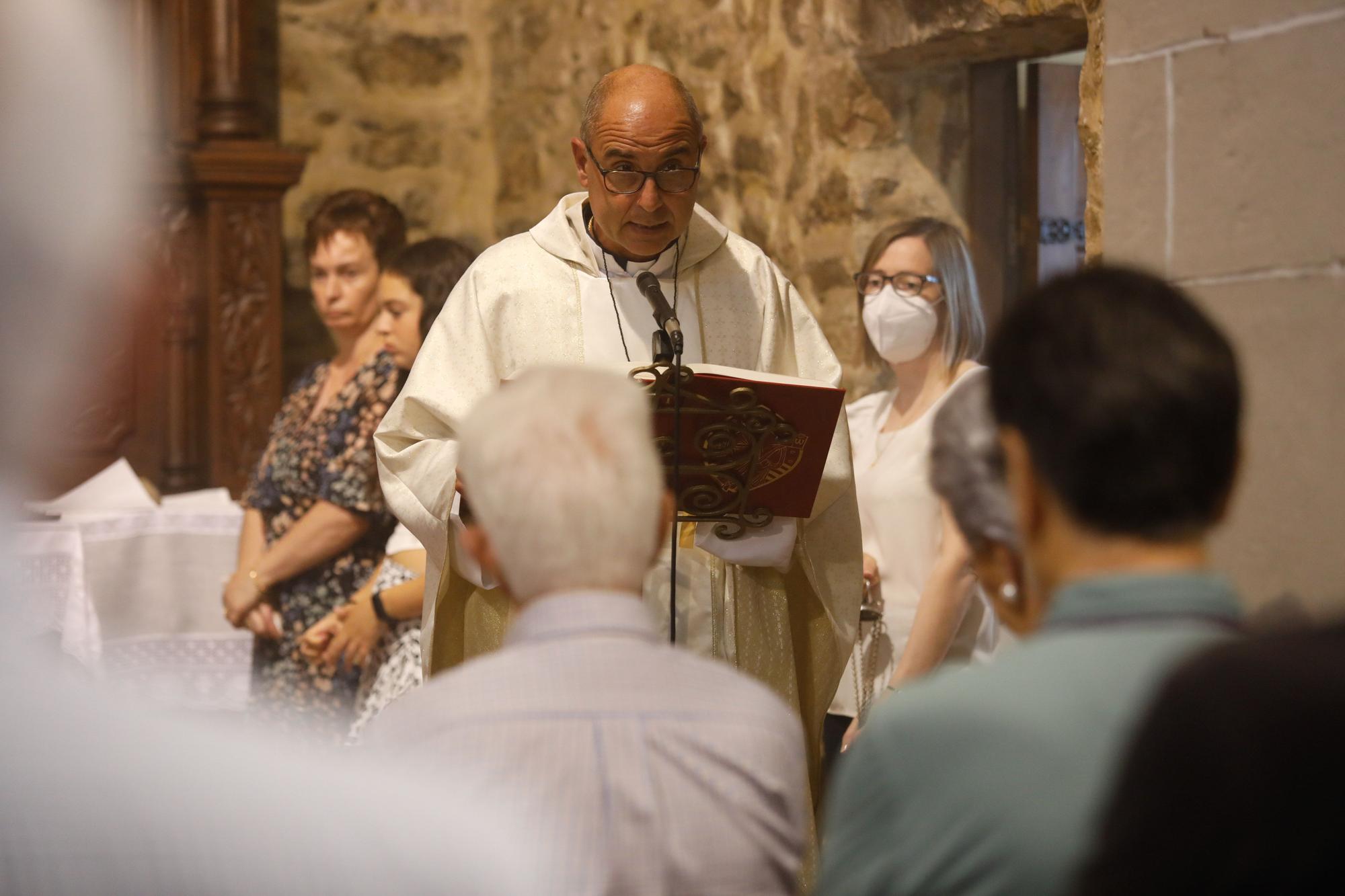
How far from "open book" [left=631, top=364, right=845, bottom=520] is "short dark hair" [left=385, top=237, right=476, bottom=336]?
1867mm

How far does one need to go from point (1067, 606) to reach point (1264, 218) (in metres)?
1.45

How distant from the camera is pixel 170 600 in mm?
5133

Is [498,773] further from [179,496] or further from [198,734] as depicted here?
[179,496]

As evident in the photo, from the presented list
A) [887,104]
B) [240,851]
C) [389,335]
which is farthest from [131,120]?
[887,104]

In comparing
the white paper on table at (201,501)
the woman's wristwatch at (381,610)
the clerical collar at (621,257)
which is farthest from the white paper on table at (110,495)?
the clerical collar at (621,257)

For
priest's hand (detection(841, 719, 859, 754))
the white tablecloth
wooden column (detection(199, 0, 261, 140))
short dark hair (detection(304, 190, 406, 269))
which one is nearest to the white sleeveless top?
priest's hand (detection(841, 719, 859, 754))

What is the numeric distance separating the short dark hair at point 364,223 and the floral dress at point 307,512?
75 cm

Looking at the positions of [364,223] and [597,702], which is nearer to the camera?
[597,702]

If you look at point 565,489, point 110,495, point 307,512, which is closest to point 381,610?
point 307,512

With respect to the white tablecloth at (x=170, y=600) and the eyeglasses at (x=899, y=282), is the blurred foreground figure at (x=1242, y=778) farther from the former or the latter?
the white tablecloth at (x=170, y=600)

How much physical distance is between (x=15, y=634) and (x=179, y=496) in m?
5.08

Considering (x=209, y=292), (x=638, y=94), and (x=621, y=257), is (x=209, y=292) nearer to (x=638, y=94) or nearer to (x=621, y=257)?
(x=621, y=257)

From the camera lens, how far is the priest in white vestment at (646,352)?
120 inches

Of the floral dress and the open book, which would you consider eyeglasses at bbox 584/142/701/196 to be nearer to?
the open book
